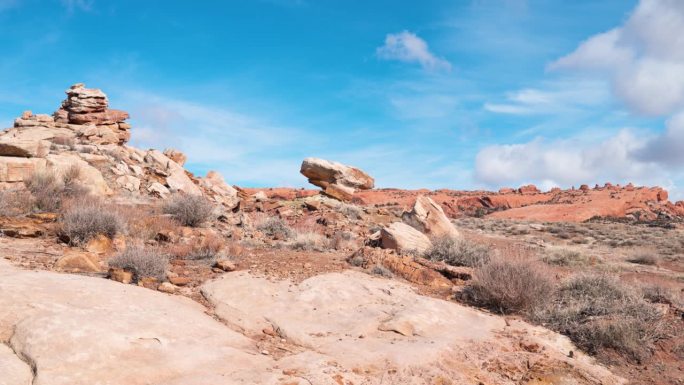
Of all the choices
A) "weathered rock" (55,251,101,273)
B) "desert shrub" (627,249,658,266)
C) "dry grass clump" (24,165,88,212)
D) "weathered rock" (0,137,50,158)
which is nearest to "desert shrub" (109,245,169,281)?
"weathered rock" (55,251,101,273)

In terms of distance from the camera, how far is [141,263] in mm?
7086

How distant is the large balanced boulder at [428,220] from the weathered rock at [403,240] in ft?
7.16

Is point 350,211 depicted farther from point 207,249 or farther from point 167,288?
point 167,288

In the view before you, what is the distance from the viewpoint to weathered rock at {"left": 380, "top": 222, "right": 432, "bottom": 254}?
37.5 feet

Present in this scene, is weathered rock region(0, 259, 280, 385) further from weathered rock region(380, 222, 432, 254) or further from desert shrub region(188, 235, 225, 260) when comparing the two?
weathered rock region(380, 222, 432, 254)

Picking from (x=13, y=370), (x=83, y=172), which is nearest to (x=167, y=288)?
(x=13, y=370)

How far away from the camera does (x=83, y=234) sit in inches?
353

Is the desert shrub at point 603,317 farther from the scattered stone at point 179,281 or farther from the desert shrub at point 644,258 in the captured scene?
the desert shrub at point 644,258

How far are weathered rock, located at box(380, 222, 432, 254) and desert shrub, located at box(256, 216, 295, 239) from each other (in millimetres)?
2724

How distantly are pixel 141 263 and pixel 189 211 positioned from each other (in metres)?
5.61

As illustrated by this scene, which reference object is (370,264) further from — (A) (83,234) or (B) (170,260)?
(A) (83,234)

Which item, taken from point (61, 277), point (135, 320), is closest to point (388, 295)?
point (135, 320)

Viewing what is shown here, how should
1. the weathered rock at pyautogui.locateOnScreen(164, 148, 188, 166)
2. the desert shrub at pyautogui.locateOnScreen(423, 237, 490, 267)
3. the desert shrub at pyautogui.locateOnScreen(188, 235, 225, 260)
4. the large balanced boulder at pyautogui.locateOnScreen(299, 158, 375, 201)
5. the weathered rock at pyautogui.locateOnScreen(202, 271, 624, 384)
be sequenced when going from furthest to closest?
the large balanced boulder at pyautogui.locateOnScreen(299, 158, 375, 201) → the weathered rock at pyautogui.locateOnScreen(164, 148, 188, 166) → the desert shrub at pyautogui.locateOnScreen(423, 237, 490, 267) → the desert shrub at pyautogui.locateOnScreen(188, 235, 225, 260) → the weathered rock at pyautogui.locateOnScreen(202, 271, 624, 384)

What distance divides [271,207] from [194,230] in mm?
7566
